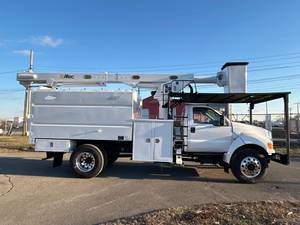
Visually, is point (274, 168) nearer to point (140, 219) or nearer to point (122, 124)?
point (122, 124)

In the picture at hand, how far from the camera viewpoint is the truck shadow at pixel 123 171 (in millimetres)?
10094

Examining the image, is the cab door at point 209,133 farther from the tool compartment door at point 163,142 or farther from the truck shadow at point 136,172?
the truck shadow at point 136,172

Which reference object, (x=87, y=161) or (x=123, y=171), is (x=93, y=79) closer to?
(x=87, y=161)

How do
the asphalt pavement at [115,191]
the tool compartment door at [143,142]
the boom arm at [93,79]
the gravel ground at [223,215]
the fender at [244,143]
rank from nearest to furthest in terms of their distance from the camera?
the gravel ground at [223,215] → the asphalt pavement at [115,191] → the fender at [244,143] → the tool compartment door at [143,142] → the boom arm at [93,79]

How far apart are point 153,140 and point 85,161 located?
7.26 ft

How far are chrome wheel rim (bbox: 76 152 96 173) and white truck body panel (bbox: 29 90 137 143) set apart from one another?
0.53 metres

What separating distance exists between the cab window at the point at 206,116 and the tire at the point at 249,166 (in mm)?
1310

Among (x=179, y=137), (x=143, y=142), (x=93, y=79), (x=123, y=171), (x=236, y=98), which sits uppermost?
(x=93, y=79)

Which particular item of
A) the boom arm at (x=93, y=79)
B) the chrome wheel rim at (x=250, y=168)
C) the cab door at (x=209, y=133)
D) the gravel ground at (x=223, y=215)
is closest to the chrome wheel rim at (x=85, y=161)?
the boom arm at (x=93, y=79)

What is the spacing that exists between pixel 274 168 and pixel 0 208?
9.71m

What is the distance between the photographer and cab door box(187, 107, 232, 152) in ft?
32.8

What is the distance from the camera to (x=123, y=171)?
11.2 m

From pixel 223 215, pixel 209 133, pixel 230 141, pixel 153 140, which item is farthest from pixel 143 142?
pixel 223 215

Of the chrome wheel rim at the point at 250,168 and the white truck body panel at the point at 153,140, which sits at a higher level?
the white truck body panel at the point at 153,140
